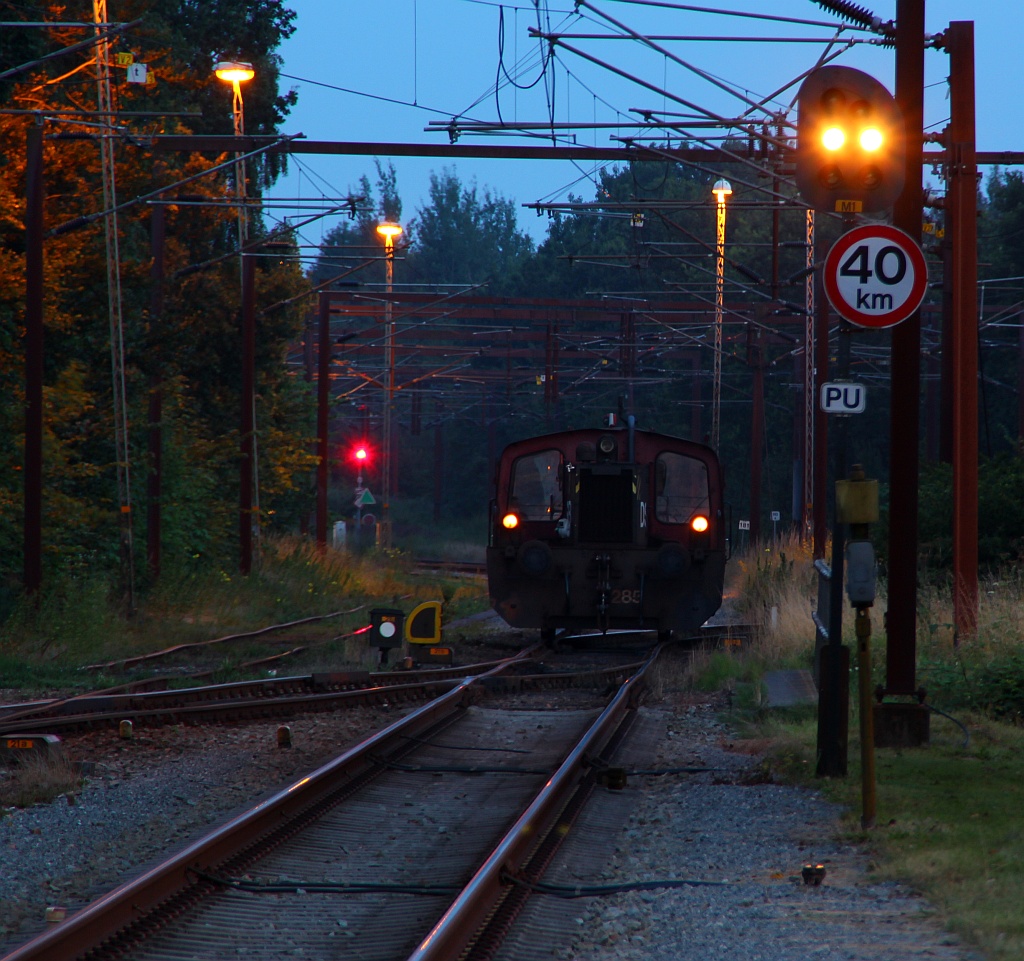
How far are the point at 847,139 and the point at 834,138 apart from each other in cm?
9

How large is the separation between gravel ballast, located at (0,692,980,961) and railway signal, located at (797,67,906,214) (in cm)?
410

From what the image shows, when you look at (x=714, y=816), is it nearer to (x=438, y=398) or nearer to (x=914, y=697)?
(x=914, y=697)

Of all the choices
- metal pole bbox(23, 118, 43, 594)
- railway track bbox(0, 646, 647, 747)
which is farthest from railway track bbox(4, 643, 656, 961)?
metal pole bbox(23, 118, 43, 594)

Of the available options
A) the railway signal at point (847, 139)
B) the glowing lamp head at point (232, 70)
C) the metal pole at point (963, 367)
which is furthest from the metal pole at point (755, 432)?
the railway signal at point (847, 139)

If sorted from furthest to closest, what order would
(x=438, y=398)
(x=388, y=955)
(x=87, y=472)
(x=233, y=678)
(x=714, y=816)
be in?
1. (x=438, y=398)
2. (x=87, y=472)
3. (x=233, y=678)
4. (x=714, y=816)
5. (x=388, y=955)

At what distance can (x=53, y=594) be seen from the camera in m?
21.8

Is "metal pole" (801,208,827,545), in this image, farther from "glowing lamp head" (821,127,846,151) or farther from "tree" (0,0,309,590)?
"glowing lamp head" (821,127,846,151)

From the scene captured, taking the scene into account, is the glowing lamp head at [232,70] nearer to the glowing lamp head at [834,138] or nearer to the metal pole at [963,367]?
the metal pole at [963,367]

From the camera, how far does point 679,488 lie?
1973 cm

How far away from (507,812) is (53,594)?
47.1ft

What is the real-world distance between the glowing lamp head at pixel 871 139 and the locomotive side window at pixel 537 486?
10004 mm

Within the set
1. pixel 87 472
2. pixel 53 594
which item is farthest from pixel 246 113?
pixel 53 594

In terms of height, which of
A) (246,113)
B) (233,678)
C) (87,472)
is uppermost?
(246,113)

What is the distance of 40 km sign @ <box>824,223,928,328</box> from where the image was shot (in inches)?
374
